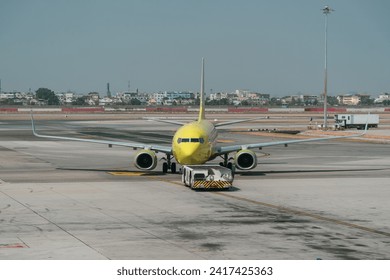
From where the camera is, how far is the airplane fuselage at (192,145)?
54.8 metres

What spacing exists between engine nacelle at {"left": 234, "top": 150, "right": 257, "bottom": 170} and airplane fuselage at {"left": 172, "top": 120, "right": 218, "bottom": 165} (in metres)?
2.80

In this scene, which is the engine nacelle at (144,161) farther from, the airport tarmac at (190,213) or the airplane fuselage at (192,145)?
the airplane fuselage at (192,145)

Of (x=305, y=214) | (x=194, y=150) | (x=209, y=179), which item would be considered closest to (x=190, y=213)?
(x=305, y=214)

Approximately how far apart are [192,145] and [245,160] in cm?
593

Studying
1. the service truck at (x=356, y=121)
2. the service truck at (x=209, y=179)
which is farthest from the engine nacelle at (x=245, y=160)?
the service truck at (x=356, y=121)

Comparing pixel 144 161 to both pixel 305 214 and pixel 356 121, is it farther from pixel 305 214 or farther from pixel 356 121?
pixel 356 121

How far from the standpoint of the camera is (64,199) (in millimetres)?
45438

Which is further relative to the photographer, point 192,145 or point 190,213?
point 192,145

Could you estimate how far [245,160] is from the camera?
5894 cm

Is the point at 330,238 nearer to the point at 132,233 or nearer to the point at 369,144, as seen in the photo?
the point at 132,233

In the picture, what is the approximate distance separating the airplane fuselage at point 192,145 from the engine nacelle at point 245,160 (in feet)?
9.17

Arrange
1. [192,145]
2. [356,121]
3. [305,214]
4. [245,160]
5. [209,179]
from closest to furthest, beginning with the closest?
[305,214]
[209,179]
[192,145]
[245,160]
[356,121]
